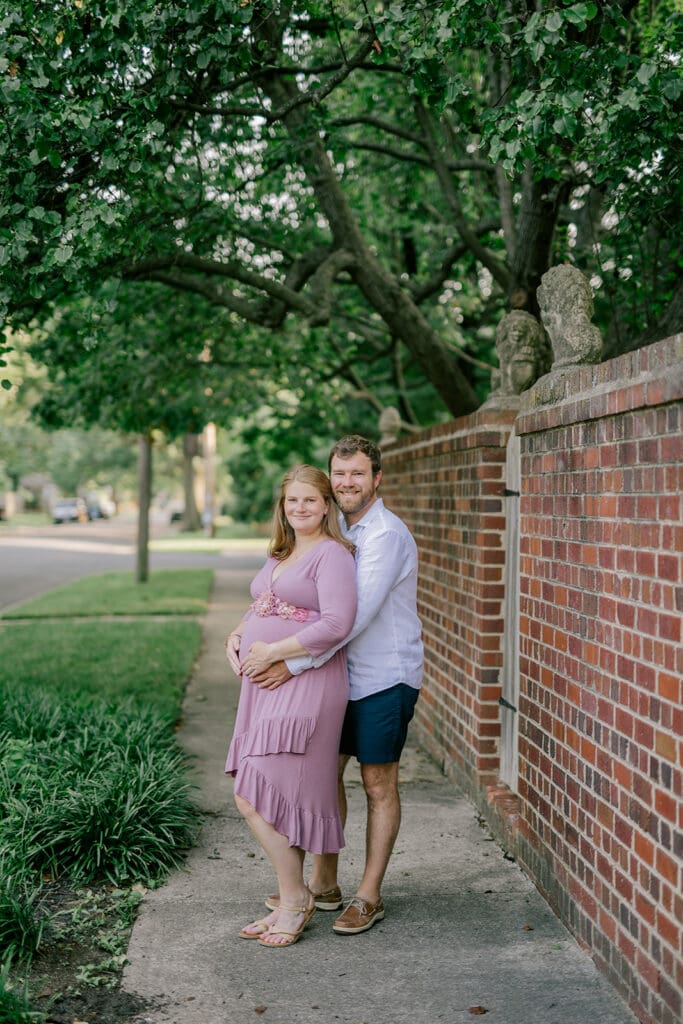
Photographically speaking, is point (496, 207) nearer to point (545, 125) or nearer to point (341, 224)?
point (341, 224)

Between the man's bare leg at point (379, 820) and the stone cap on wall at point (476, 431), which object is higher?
the stone cap on wall at point (476, 431)

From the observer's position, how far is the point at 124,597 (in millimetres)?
17469

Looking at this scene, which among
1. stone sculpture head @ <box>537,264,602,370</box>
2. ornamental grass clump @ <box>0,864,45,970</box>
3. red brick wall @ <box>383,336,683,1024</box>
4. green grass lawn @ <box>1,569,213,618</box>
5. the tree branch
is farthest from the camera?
green grass lawn @ <box>1,569,213,618</box>

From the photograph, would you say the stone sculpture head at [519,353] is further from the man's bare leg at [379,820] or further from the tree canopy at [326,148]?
the man's bare leg at [379,820]

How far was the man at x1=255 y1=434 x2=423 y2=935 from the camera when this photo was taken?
4086mm

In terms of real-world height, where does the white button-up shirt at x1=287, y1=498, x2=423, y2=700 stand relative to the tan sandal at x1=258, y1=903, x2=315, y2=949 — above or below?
above

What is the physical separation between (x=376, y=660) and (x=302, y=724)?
0.38 m

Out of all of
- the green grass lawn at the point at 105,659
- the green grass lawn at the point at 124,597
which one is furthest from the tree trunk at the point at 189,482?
the green grass lawn at the point at 105,659

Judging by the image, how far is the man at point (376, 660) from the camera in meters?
4.09

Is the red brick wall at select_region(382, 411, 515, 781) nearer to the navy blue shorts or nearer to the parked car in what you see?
the navy blue shorts

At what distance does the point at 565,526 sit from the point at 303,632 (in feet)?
3.78

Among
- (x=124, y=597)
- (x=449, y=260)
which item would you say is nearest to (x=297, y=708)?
(x=449, y=260)

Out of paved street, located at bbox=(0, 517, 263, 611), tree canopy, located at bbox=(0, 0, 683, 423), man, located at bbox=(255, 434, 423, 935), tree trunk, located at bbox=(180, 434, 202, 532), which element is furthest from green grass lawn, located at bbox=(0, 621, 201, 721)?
tree trunk, located at bbox=(180, 434, 202, 532)

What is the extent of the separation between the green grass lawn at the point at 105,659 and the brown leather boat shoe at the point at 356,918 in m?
3.32
